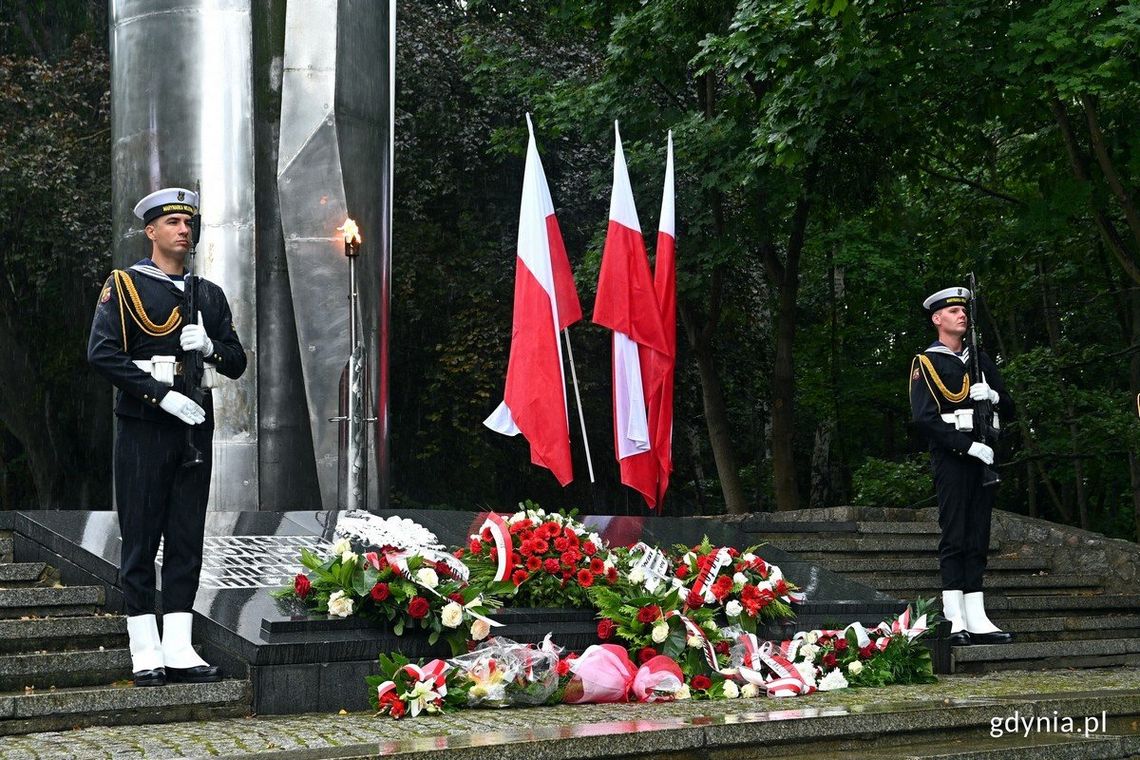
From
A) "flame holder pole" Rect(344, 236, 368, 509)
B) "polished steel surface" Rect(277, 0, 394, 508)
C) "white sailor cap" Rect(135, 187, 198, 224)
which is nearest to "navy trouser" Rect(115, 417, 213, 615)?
"white sailor cap" Rect(135, 187, 198, 224)

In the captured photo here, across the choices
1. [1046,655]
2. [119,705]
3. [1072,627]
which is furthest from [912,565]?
[119,705]

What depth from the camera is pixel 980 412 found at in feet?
30.4

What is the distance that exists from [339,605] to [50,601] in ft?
5.07

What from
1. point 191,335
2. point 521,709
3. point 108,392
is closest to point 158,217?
point 191,335

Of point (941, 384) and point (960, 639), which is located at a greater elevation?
point (941, 384)

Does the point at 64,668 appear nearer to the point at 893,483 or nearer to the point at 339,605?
the point at 339,605

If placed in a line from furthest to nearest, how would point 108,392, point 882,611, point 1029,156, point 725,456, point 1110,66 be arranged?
point 108,392
point 725,456
point 1029,156
point 1110,66
point 882,611

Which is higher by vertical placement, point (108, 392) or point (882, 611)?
point (108, 392)

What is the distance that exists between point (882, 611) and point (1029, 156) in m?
7.61

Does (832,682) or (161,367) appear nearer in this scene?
(161,367)

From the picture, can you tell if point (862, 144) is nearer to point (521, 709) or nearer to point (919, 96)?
point (919, 96)

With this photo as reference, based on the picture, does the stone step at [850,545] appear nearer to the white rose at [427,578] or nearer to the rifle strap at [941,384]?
the rifle strap at [941,384]

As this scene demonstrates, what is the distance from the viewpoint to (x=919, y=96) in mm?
13703

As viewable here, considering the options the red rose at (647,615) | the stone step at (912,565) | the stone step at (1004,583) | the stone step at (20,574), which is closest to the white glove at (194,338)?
the stone step at (20,574)
